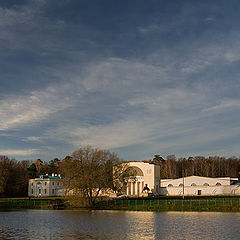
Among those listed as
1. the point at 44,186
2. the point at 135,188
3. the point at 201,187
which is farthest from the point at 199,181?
the point at 44,186

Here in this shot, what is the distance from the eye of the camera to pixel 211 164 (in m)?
159

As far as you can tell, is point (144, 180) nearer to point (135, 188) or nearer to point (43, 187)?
point (135, 188)

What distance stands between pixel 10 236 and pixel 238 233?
60.4ft

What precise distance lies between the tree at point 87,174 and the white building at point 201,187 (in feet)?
112

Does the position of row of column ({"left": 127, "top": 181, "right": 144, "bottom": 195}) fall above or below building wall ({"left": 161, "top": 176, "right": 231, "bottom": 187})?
below

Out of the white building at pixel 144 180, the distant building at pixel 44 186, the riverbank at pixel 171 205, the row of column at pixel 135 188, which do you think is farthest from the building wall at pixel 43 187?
the riverbank at pixel 171 205

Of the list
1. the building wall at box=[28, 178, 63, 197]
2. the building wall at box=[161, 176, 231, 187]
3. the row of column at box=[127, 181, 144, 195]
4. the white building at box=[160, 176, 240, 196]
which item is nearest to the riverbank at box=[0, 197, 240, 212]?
the white building at box=[160, 176, 240, 196]

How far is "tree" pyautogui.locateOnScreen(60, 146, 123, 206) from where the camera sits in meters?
68.7

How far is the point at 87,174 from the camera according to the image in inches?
2707

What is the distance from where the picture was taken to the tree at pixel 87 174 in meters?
68.7

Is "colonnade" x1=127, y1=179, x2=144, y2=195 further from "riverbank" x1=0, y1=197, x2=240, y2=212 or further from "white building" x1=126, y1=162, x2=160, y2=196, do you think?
"riverbank" x1=0, y1=197, x2=240, y2=212

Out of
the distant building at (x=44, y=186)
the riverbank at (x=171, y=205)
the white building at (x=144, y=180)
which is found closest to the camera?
the riverbank at (x=171, y=205)

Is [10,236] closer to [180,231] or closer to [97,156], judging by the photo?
[180,231]

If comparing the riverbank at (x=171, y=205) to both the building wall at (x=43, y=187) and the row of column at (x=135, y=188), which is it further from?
Answer: the building wall at (x=43, y=187)
